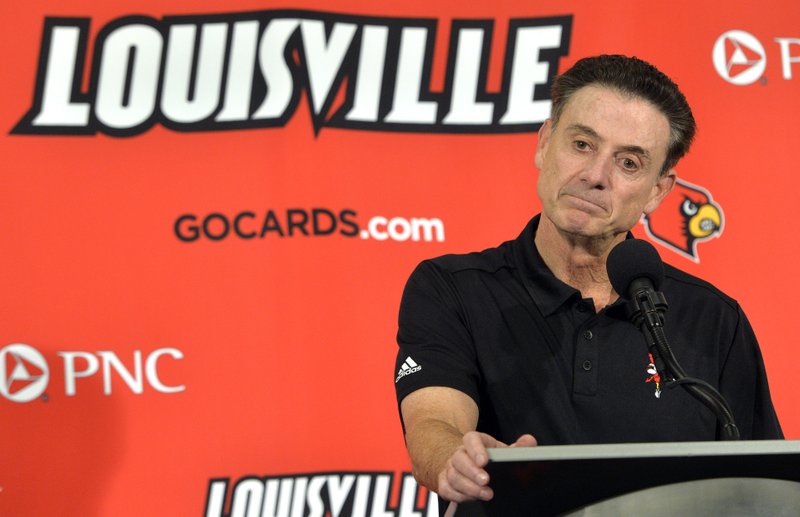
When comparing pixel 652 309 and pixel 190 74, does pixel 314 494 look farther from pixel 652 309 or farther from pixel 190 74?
pixel 652 309

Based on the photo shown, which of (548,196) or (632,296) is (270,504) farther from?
(632,296)

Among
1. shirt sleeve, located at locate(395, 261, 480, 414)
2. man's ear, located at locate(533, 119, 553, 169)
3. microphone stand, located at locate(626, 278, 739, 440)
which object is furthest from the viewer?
man's ear, located at locate(533, 119, 553, 169)

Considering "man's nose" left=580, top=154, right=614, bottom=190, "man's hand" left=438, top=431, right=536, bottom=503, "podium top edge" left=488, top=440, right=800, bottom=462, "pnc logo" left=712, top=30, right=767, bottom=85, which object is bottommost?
"man's hand" left=438, top=431, right=536, bottom=503

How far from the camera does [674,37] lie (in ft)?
9.70

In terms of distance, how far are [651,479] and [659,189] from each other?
3.64ft

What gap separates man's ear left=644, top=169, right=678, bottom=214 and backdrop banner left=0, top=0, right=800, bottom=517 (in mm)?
776

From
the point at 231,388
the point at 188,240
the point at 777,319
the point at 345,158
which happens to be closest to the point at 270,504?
the point at 231,388

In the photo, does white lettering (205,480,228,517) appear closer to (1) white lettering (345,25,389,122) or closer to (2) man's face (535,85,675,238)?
(1) white lettering (345,25,389,122)

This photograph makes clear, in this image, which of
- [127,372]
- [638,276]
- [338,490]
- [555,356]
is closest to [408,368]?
[555,356]

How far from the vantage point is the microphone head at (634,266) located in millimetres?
1408

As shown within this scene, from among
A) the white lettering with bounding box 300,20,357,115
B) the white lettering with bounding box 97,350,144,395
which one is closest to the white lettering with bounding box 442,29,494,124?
the white lettering with bounding box 300,20,357,115

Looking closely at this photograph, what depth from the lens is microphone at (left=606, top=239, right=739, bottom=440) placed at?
1289 mm

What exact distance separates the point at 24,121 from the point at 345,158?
817 millimetres

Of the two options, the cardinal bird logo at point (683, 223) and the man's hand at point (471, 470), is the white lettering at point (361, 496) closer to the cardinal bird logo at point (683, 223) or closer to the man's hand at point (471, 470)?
the cardinal bird logo at point (683, 223)
